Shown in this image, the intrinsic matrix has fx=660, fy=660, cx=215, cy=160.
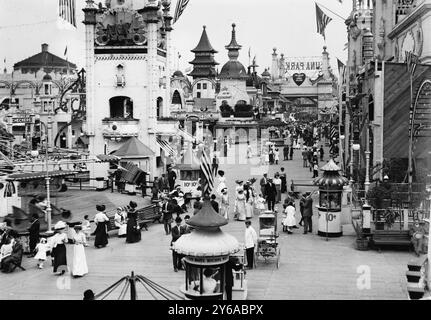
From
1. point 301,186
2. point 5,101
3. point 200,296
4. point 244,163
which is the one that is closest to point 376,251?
point 200,296

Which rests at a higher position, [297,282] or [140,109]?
[140,109]

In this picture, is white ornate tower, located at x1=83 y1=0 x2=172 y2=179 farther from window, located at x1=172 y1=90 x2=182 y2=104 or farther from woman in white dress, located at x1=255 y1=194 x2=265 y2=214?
window, located at x1=172 y1=90 x2=182 y2=104

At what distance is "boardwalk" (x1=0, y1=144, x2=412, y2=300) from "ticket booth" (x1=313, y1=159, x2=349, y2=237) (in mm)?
377

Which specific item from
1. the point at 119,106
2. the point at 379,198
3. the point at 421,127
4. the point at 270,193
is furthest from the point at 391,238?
the point at 119,106

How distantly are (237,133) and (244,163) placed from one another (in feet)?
97.7

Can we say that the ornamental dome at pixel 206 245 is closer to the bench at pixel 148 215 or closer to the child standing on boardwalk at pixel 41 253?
the child standing on boardwalk at pixel 41 253

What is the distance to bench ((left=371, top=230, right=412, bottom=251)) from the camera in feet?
59.0

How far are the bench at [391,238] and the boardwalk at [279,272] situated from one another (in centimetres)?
25

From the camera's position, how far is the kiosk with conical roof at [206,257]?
1197cm

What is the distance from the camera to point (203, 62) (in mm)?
104312

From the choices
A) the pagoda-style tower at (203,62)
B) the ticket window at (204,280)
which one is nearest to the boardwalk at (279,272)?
the ticket window at (204,280)

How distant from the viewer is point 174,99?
7744cm

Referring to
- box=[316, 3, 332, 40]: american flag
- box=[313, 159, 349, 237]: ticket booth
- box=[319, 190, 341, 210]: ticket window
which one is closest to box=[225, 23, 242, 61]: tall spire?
box=[316, 3, 332, 40]: american flag

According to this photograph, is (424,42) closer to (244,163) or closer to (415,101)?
(415,101)
